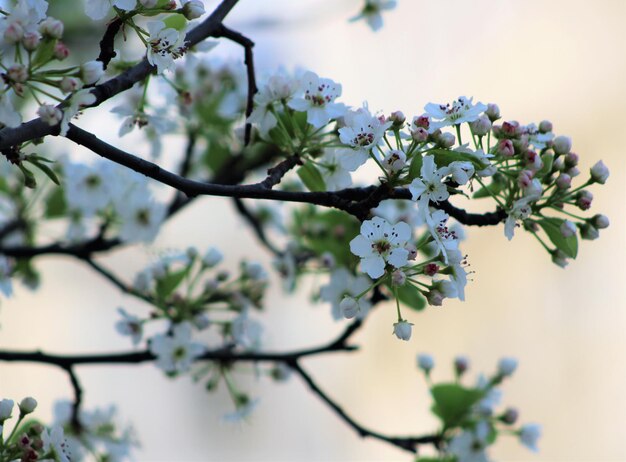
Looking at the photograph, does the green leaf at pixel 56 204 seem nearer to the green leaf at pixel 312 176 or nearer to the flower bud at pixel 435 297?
the green leaf at pixel 312 176

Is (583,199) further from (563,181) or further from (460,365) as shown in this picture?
(460,365)

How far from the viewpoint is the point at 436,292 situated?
3.20 feet

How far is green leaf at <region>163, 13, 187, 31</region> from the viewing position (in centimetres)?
107

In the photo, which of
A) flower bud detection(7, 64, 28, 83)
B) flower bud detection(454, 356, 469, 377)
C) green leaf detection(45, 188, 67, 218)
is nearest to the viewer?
flower bud detection(7, 64, 28, 83)

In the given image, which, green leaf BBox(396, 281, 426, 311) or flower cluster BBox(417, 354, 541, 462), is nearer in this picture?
green leaf BBox(396, 281, 426, 311)

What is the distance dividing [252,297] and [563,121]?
10.7 ft

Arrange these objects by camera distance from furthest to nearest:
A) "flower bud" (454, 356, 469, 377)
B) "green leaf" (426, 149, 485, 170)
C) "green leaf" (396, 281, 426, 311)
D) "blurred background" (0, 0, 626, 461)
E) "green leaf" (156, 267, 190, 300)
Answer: "blurred background" (0, 0, 626, 461) < "flower bud" (454, 356, 469, 377) < "green leaf" (156, 267, 190, 300) < "green leaf" (396, 281, 426, 311) < "green leaf" (426, 149, 485, 170)

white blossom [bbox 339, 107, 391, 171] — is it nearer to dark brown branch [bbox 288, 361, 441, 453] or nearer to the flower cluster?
dark brown branch [bbox 288, 361, 441, 453]

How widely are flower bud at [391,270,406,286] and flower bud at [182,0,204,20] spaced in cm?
37

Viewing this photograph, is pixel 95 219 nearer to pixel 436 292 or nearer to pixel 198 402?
pixel 436 292

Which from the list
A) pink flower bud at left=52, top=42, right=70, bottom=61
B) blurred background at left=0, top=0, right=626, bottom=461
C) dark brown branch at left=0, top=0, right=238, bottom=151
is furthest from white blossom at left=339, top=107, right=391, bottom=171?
blurred background at left=0, top=0, right=626, bottom=461

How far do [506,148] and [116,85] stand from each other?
0.45 meters

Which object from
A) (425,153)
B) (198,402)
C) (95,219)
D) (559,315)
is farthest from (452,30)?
(425,153)

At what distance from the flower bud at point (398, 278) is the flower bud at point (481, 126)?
0.65 ft
